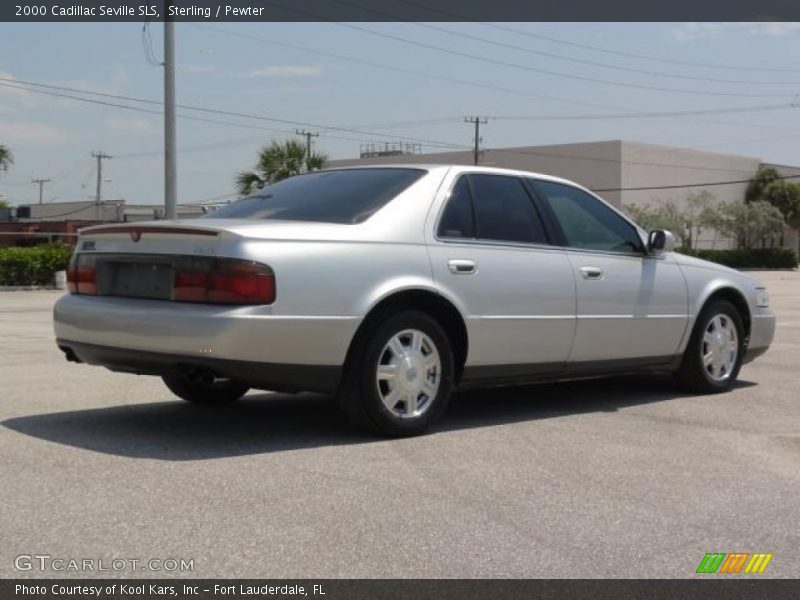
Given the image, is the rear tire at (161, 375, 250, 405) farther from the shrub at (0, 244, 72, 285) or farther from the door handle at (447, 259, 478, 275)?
the shrub at (0, 244, 72, 285)

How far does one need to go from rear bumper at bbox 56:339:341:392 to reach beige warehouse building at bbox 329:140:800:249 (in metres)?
50.4

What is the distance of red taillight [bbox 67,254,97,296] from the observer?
613cm

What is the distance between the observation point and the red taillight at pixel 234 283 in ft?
17.8

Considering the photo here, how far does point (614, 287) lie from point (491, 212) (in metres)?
1.12

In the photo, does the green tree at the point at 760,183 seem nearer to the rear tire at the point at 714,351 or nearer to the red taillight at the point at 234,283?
the rear tire at the point at 714,351

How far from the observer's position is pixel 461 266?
631cm

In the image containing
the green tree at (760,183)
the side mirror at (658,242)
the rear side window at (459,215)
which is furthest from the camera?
the green tree at (760,183)

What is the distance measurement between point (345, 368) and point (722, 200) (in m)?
64.0

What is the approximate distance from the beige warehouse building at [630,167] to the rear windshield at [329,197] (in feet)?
161

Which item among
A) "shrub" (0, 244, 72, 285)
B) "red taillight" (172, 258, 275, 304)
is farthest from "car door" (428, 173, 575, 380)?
"shrub" (0, 244, 72, 285)

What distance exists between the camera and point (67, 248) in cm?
2717

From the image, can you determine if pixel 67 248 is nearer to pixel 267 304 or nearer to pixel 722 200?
pixel 267 304
